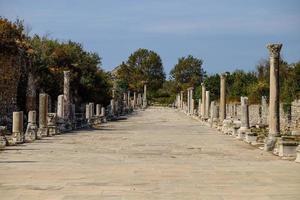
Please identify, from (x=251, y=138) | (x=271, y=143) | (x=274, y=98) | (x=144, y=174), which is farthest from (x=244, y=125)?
(x=144, y=174)

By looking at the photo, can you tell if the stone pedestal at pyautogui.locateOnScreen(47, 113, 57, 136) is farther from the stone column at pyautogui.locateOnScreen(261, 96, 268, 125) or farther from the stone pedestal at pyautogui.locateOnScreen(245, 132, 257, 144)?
the stone column at pyautogui.locateOnScreen(261, 96, 268, 125)

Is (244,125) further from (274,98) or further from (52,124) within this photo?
(52,124)

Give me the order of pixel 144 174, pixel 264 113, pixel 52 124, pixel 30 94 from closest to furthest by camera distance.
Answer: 1. pixel 144 174
2. pixel 52 124
3. pixel 30 94
4. pixel 264 113

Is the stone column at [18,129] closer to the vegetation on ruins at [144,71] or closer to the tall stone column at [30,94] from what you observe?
the tall stone column at [30,94]

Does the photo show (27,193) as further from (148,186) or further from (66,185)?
(148,186)

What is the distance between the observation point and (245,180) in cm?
1305

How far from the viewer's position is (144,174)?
1397 centimetres

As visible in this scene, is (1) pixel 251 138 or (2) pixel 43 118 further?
(2) pixel 43 118

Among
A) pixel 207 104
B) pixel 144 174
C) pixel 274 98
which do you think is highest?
pixel 207 104

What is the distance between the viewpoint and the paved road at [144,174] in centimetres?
1103

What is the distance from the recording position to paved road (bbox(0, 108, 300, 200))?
36.2 feet

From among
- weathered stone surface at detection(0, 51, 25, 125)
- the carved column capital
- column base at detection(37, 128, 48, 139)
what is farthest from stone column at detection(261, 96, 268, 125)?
the carved column capital

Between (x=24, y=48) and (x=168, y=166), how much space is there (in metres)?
28.4

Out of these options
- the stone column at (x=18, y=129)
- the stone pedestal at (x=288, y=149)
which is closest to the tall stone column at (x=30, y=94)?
the stone column at (x=18, y=129)
